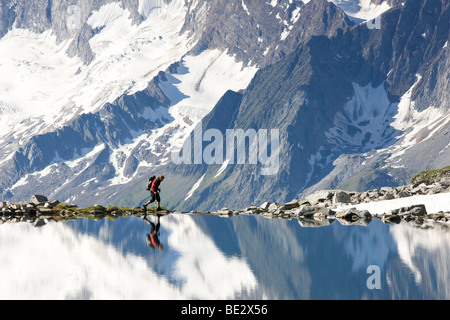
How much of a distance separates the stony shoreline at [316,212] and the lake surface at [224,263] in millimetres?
6834

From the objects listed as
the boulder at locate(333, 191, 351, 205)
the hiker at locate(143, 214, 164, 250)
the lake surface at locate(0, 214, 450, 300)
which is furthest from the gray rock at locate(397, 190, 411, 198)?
the hiker at locate(143, 214, 164, 250)

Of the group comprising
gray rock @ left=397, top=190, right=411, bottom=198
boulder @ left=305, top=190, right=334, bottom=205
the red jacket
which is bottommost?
the red jacket

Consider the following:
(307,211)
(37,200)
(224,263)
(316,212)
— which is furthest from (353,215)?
(37,200)

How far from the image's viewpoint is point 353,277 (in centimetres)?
2497

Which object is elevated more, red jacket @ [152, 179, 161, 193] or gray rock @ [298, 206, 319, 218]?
red jacket @ [152, 179, 161, 193]

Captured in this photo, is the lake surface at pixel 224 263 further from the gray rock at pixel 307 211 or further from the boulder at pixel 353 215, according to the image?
the gray rock at pixel 307 211

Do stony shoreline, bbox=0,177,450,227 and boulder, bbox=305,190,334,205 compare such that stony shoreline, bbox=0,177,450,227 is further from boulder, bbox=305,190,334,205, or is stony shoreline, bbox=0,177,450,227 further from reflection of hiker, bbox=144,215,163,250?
reflection of hiker, bbox=144,215,163,250

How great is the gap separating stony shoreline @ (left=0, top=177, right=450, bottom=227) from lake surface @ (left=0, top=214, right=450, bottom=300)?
683 centimetres

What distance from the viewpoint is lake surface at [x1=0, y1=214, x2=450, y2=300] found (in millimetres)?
22781

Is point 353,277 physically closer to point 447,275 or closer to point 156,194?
point 447,275

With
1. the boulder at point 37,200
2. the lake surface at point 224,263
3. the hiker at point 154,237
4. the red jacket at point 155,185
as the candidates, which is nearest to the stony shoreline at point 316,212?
the boulder at point 37,200
